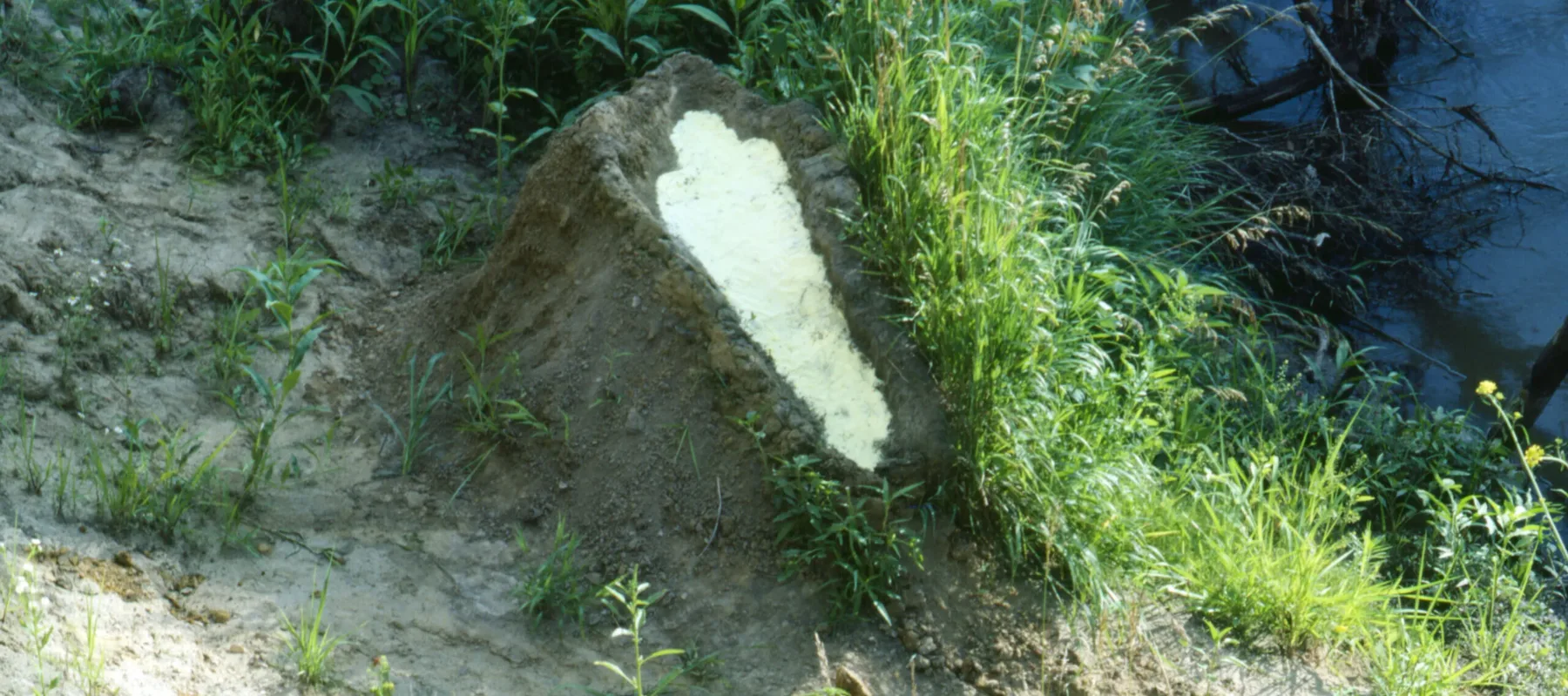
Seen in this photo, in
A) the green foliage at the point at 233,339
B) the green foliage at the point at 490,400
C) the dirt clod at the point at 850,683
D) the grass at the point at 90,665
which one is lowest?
the green foliage at the point at 233,339

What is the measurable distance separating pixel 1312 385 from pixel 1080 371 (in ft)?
6.99

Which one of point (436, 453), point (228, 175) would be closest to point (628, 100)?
point (436, 453)

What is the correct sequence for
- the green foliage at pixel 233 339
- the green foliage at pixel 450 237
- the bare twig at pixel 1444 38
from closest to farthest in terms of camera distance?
the green foliage at pixel 233 339, the green foliage at pixel 450 237, the bare twig at pixel 1444 38

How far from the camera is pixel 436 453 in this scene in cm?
375

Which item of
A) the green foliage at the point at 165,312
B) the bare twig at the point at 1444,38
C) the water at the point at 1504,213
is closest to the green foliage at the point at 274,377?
the green foliage at the point at 165,312

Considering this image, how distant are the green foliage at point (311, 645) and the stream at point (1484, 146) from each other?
4.80 metres

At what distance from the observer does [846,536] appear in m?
3.18

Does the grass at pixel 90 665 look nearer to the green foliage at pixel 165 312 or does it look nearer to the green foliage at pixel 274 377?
the green foliage at pixel 274 377

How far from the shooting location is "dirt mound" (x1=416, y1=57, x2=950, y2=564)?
132 inches

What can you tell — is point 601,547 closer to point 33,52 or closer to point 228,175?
point 228,175

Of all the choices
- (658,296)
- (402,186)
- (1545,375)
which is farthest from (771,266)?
(1545,375)

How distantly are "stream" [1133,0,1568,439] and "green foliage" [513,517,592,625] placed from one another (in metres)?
4.20

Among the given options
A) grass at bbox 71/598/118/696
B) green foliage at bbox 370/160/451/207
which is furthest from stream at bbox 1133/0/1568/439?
grass at bbox 71/598/118/696

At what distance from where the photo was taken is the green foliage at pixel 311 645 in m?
2.74
